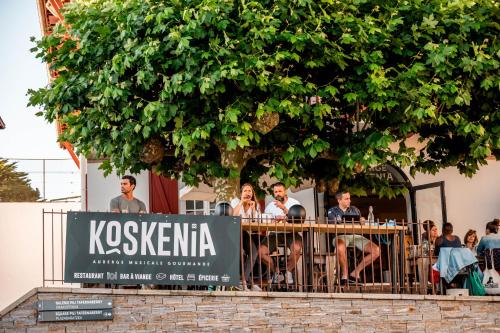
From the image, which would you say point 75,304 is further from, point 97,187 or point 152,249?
point 97,187

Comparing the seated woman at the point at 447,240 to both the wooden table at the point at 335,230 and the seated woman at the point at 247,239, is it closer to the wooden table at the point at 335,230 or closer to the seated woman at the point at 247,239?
the wooden table at the point at 335,230

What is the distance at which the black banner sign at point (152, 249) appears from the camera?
39.1ft

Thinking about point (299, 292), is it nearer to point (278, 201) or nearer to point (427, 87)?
point (278, 201)

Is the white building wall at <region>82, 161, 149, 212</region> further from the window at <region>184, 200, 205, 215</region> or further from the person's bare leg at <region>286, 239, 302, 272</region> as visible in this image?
the person's bare leg at <region>286, 239, 302, 272</region>

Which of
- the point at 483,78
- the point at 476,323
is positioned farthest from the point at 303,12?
the point at 476,323

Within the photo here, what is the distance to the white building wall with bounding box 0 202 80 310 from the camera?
1075 inches

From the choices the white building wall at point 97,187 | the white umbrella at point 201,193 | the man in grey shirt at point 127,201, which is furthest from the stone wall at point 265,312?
the white building wall at point 97,187

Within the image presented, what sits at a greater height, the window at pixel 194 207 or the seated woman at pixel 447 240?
the window at pixel 194 207

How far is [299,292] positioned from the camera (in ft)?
41.5

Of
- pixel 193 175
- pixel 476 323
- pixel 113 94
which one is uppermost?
pixel 113 94

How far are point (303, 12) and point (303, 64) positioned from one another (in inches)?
41.0

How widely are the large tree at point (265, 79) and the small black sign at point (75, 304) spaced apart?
138 inches

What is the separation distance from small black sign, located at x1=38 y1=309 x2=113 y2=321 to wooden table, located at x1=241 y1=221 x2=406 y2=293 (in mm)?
2240

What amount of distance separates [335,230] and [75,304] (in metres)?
3.72
